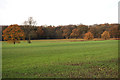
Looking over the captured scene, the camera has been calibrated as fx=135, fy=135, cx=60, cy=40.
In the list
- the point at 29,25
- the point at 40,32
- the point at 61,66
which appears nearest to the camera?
the point at 61,66

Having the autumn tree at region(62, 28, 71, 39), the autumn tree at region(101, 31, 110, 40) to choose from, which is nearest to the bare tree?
the autumn tree at region(62, 28, 71, 39)

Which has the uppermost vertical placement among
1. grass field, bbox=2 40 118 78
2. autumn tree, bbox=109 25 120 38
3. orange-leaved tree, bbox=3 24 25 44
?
autumn tree, bbox=109 25 120 38

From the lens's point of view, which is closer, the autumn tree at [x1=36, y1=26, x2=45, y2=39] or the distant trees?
the autumn tree at [x1=36, y1=26, x2=45, y2=39]

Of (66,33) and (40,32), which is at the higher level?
(40,32)

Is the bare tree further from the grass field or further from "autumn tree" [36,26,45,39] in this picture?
the grass field

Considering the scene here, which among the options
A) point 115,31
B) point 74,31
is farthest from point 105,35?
point 74,31

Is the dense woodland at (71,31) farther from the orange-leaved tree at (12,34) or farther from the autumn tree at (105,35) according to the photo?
the orange-leaved tree at (12,34)

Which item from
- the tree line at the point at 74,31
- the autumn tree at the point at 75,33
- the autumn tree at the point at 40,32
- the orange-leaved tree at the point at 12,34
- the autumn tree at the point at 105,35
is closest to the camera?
the orange-leaved tree at the point at 12,34

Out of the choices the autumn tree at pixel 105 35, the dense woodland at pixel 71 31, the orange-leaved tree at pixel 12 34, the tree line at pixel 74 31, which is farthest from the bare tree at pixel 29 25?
the autumn tree at pixel 105 35

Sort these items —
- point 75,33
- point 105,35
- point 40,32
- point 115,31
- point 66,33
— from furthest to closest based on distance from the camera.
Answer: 1. point 75,33
2. point 66,33
3. point 115,31
4. point 40,32
5. point 105,35

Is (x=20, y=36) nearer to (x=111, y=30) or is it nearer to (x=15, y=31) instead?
(x=15, y=31)

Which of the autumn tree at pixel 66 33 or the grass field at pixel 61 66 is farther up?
the autumn tree at pixel 66 33

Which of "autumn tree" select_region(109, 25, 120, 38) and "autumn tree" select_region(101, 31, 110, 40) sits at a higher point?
"autumn tree" select_region(109, 25, 120, 38)

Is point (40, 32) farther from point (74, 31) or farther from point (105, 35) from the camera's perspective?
point (105, 35)
